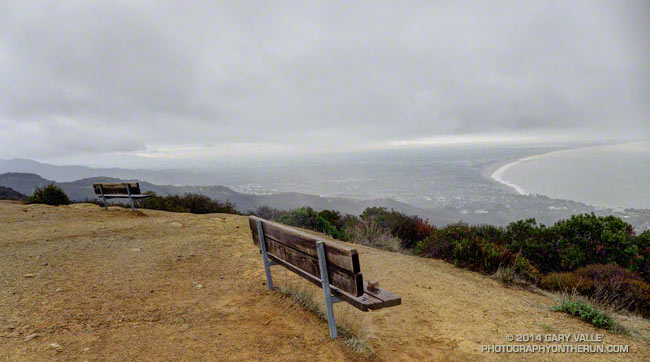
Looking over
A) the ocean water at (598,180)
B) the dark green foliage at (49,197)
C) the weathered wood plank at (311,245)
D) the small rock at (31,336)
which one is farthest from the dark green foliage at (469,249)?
the ocean water at (598,180)

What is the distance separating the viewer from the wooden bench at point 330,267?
2461 millimetres

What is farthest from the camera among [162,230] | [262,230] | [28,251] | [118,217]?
[118,217]

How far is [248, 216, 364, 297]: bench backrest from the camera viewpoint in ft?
7.98

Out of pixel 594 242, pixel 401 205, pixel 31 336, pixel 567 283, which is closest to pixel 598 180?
pixel 401 205

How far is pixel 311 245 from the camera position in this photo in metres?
2.89

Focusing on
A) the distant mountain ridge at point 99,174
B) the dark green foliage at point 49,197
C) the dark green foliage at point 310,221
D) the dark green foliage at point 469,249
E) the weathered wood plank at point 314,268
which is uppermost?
the distant mountain ridge at point 99,174

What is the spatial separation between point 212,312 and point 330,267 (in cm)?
159

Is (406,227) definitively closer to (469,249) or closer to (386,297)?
(469,249)

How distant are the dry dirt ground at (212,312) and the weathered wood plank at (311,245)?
32.0 inches

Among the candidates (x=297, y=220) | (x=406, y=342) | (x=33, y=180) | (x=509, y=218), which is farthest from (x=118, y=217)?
(x=33, y=180)

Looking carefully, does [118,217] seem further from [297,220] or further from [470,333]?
[470,333]

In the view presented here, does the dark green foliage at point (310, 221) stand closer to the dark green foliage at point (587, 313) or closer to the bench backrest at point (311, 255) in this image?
the bench backrest at point (311, 255)

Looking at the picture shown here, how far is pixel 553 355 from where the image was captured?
296cm

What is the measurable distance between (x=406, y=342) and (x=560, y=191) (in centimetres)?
6178
